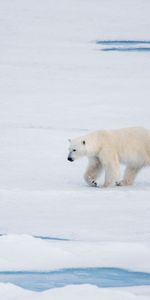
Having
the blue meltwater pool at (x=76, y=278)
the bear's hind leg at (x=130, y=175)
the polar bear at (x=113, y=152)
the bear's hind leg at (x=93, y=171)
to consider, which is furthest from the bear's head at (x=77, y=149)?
the blue meltwater pool at (x=76, y=278)

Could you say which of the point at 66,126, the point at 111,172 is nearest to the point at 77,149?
the point at 111,172

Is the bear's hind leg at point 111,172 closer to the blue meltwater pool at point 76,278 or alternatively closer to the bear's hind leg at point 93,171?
the bear's hind leg at point 93,171

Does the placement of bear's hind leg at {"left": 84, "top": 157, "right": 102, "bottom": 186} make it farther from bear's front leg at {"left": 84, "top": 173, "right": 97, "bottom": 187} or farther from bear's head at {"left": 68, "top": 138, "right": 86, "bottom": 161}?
bear's head at {"left": 68, "top": 138, "right": 86, "bottom": 161}

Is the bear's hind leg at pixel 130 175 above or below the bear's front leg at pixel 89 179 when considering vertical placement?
above

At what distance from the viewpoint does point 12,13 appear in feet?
53.5

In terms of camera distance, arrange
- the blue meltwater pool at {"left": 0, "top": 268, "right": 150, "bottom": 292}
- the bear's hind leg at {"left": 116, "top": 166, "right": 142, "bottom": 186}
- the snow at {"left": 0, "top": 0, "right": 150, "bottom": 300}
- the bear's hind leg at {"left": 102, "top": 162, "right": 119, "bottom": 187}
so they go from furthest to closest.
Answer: the bear's hind leg at {"left": 116, "top": 166, "right": 142, "bottom": 186} < the bear's hind leg at {"left": 102, "top": 162, "right": 119, "bottom": 187} < the snow at {"left": 0, "top": 0, "right": 150, "bottom": 300} < the blue meltwater pool at {"left": 0, "top": 268, "right": 150, "bottom": 292}

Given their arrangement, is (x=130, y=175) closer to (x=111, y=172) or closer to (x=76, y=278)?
(x=111, y=172)

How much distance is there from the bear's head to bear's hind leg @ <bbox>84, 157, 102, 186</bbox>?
0.43 ft

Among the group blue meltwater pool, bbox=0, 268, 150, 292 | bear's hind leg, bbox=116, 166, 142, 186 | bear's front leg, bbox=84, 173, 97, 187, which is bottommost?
blue meltwater pool, bbox=0, 268, 150, 292

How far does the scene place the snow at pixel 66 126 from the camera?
4828 mm

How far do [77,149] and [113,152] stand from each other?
10.5 inches

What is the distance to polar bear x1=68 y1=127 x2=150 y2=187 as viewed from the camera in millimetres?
6957

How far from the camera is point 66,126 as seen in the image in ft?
30.8

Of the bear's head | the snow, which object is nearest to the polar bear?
the bear's head
